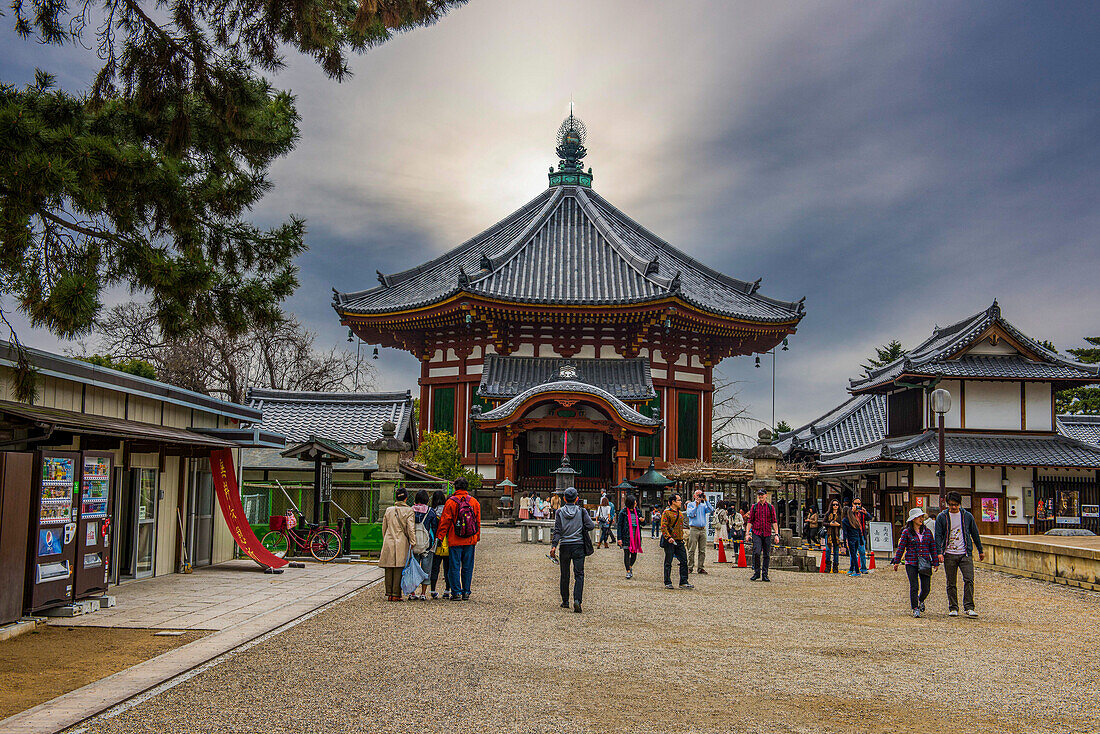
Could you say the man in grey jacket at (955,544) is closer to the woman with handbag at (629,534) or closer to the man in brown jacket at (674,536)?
the man in brown jacket at (674,536)

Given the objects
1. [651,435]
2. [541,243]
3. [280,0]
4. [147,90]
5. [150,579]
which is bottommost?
[150,579]

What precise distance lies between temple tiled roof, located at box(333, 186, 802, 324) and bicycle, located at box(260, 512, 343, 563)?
17.5m

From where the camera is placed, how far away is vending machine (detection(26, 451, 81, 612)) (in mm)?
10000

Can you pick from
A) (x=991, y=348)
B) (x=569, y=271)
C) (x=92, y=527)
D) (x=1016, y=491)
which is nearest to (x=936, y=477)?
(x=1016, y=491)

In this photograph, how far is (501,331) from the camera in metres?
37.2

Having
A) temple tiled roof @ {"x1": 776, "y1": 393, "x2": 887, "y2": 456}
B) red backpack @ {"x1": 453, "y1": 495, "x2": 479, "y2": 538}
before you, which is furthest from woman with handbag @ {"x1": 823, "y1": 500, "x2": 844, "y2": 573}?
temple tiled roof @ {"x1": 776, "y1": 393, "x2": 887, "y2": 456}

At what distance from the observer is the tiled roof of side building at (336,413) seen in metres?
28.6

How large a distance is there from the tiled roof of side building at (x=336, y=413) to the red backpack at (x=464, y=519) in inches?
615

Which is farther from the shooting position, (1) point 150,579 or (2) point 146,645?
(1) point 150,579

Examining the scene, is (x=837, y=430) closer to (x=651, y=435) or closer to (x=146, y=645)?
(x=651, y=435)

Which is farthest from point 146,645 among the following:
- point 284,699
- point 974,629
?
point 974,629

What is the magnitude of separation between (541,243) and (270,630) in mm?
34314

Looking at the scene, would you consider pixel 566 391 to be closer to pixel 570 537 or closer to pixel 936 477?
pixel 936 477

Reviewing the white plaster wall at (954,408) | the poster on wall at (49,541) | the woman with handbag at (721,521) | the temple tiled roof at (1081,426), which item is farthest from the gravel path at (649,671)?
the temple tiled roof at (1081,426)
